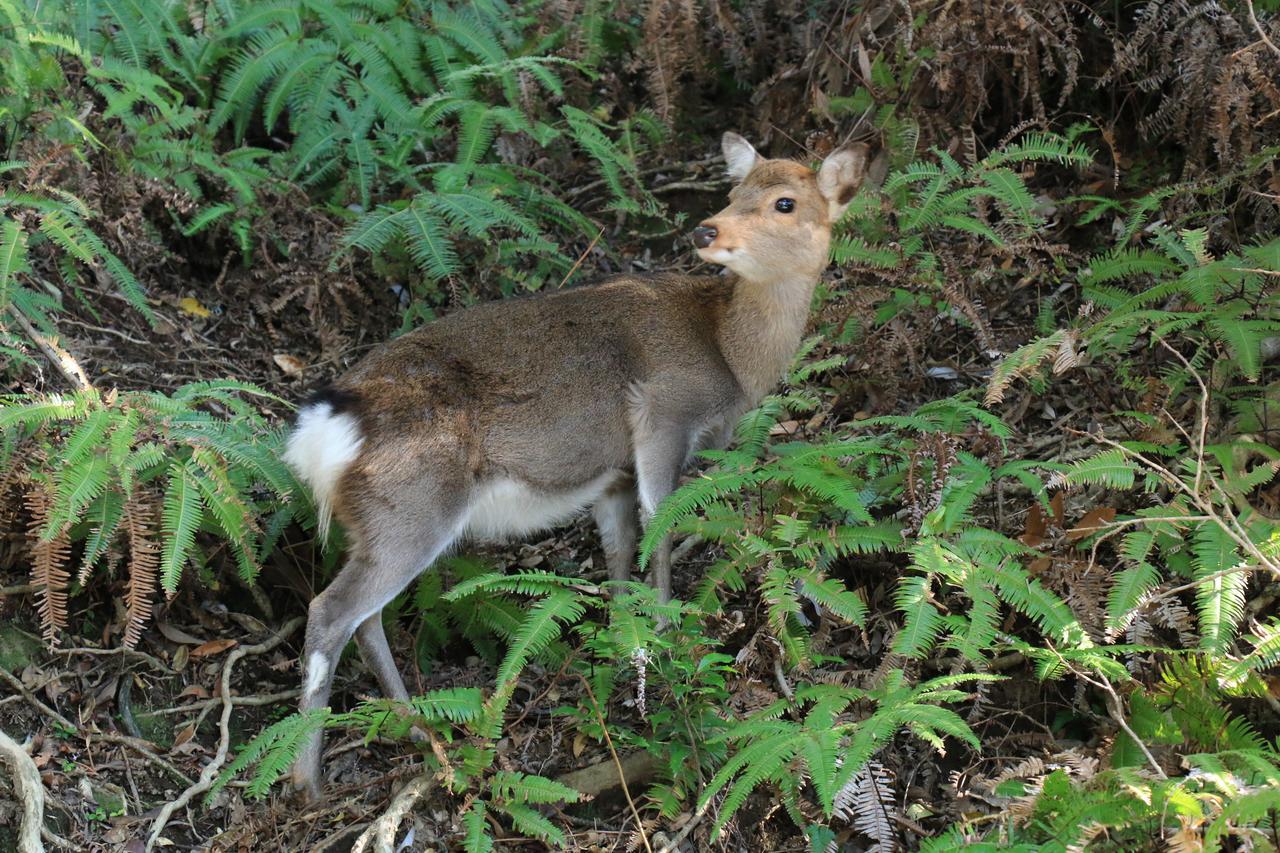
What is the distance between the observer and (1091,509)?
20.4ft

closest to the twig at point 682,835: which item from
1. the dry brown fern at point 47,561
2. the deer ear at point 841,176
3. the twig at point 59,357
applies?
the dry brown fern at point 47,561

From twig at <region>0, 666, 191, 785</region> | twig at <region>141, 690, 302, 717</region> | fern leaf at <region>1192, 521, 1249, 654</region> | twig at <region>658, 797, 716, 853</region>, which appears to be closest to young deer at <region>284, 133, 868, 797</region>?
twig at <region>141, 690, 302, 717</region>

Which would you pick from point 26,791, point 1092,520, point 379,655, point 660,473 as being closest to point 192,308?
point 379,655

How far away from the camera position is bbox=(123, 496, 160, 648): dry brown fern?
18.9 ft

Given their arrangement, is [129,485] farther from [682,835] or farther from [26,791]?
[682,835]

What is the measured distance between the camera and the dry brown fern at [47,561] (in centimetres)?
575

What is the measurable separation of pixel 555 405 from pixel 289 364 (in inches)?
93.8

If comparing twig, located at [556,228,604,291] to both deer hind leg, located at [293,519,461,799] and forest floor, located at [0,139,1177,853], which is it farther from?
deer hind leg, located at [293,519,461,799]

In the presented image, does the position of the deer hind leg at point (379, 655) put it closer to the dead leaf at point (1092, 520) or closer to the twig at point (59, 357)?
the twig at point (59, 357)

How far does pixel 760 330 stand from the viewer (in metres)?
7.25

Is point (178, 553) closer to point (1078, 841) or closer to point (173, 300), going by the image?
point (173, 300)

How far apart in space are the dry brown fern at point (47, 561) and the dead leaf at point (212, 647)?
73cm

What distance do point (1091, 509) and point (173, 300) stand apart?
5620 mm

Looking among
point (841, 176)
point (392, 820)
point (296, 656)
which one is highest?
point (841, 176)
